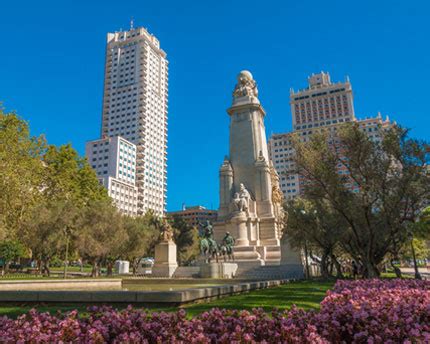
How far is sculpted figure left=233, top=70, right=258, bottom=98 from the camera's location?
50469 mm

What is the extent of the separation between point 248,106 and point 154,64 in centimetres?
9391

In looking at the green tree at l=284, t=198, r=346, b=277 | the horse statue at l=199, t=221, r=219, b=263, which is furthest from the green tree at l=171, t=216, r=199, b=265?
the green tree at l=284, t=198, r=346, b=277

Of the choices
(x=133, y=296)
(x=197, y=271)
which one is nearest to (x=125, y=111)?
(x=197, y=271)

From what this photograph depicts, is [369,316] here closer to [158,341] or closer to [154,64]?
[158,341]

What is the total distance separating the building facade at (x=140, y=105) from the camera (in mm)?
121250

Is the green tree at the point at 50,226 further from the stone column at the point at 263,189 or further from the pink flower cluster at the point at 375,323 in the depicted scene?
the pink flower cluster at the point at 375,323

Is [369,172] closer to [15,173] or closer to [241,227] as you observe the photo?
[241,227]

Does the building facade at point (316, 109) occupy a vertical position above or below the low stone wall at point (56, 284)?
above

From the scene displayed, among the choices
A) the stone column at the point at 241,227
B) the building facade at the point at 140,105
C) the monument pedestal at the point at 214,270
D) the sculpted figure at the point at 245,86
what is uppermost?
the building facade at the point at 140,105

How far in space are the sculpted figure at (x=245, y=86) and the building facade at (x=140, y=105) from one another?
71.8m

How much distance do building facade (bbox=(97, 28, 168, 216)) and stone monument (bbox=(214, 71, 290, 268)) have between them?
7303 centimetres

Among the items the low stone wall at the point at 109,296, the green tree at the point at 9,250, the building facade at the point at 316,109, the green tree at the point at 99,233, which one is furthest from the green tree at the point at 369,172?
the building facade at the point at 316,109

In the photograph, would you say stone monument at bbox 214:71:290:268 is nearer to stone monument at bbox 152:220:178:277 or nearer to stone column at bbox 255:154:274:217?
stone column at bbox 255:154:274:217

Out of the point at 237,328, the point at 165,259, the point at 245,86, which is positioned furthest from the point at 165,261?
the point at 237,328
